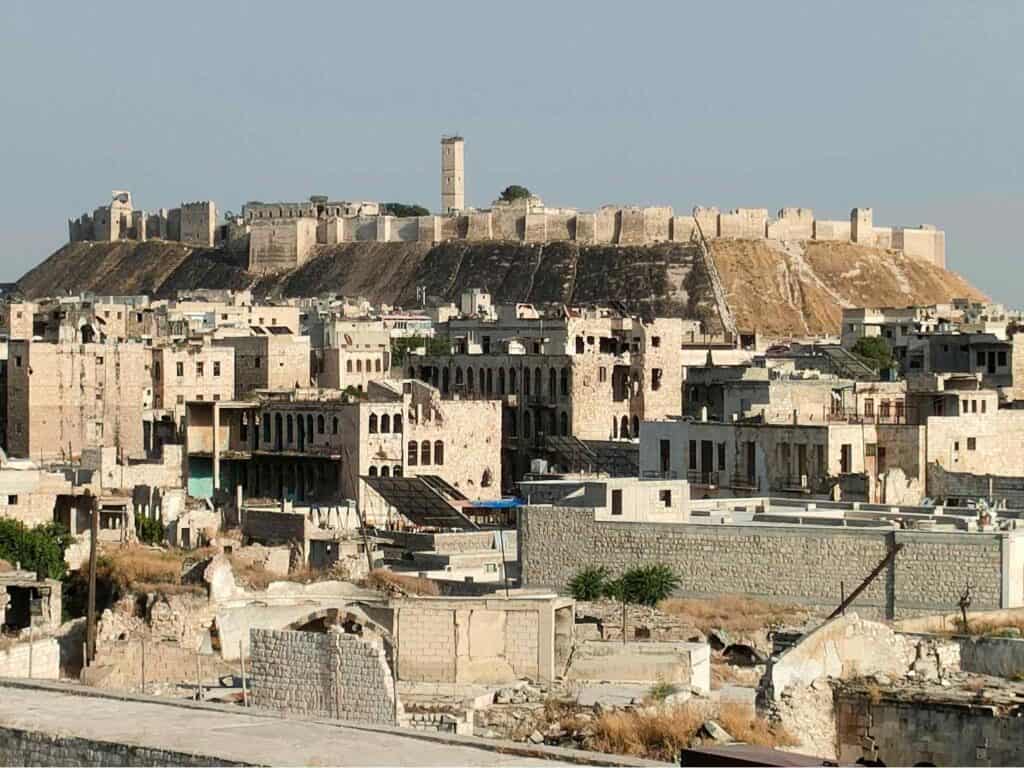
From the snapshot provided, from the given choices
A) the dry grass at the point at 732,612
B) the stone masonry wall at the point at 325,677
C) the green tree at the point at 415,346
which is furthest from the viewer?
the green tree at the point at 415,346

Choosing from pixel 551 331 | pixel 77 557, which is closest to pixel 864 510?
pixel 77 557

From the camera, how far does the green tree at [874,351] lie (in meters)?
63.6

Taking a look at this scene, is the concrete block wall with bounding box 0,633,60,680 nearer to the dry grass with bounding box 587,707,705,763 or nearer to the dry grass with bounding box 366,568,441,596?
the dry grass with bounding box 587,707,705,763

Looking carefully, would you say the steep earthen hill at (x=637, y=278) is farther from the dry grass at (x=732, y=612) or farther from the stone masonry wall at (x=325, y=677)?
the stone masonry wall at (x=325, y=677)

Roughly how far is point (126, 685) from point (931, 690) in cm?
712

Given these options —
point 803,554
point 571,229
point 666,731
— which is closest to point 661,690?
point 666,731

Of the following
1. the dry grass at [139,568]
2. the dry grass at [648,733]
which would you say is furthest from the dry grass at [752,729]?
the dry grass at [139,568]

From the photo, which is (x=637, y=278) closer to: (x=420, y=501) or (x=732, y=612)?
(x=420, y=501)

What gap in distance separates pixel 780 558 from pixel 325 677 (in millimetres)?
11701

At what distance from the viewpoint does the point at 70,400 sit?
5259 centimetres

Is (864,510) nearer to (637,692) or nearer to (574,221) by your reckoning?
(637,692)

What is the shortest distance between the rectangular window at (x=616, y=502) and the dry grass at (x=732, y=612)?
114 inches

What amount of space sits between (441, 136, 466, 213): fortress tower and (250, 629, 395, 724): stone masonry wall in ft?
438

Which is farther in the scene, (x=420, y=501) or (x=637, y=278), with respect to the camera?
(x=637, y=278)
